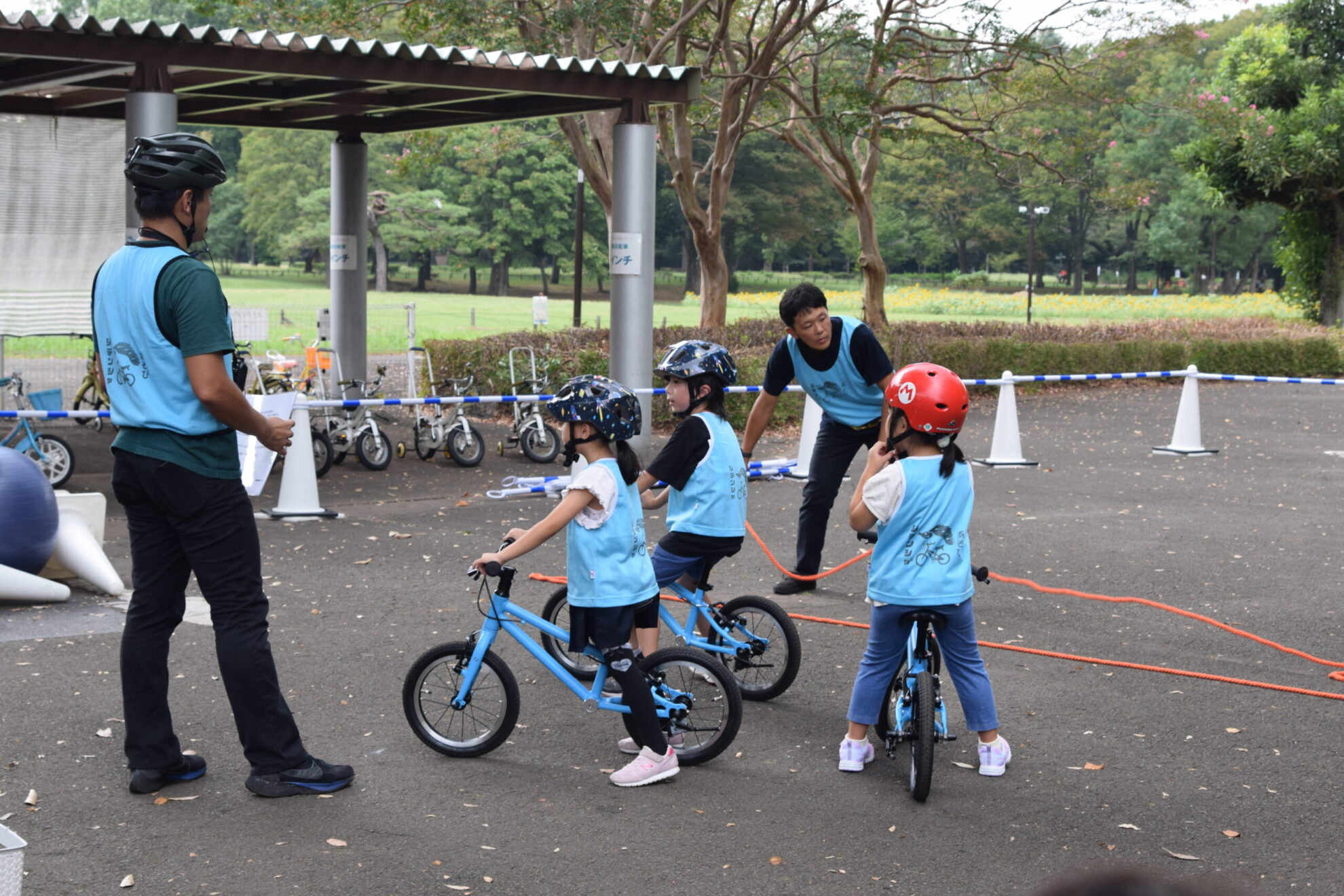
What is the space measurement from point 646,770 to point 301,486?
243 inches

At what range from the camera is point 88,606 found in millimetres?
7398

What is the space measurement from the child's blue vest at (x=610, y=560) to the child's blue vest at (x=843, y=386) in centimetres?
259

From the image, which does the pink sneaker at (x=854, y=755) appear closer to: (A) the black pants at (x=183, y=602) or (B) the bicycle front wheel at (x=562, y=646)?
(B) the bicycle front wheel at (x=562, y=646)

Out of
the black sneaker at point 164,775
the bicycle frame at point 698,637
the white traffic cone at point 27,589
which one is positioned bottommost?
the black sneaker at point 164,775

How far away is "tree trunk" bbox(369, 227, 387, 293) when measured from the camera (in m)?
65.9

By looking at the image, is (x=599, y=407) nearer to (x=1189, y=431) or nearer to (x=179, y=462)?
(x=179, y=462)

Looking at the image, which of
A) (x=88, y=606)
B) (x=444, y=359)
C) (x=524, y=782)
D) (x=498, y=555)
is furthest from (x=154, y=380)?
(x=444, y=359)

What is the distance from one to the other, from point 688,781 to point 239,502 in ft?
5.98

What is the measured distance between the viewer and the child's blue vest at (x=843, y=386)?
7301 millimetres

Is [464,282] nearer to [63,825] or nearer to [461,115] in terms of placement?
[461,115]

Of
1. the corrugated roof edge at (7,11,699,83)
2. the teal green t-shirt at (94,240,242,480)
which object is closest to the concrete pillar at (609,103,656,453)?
the corrugated roof edge at (7,11,699,83)

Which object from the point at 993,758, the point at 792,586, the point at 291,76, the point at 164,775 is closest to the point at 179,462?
the point at 164,775

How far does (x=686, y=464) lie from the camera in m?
5.55

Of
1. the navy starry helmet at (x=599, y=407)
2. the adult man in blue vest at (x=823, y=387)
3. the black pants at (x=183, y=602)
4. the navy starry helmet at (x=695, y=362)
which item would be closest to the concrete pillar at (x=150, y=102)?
the adult man in blue vest at (x=823, y=387)
